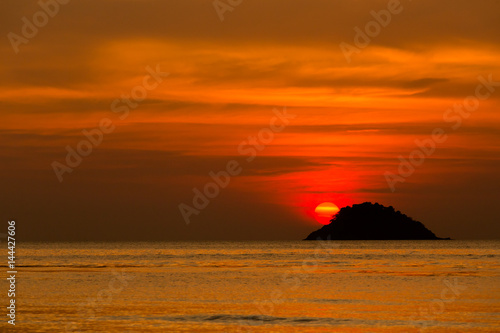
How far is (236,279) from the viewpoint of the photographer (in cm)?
7519

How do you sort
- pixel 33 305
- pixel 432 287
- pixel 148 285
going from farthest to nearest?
1. pixel 148 285
2. pixel 432 287
3. pixel 33 305

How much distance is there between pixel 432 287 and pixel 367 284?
5.96 meters

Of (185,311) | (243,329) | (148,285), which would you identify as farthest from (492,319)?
(148,285)

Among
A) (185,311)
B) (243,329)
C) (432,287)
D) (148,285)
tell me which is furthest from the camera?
(148,285)

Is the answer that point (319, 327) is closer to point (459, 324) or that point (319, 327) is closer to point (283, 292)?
point (459, 324)

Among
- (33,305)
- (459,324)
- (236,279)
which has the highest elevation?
(236,279)

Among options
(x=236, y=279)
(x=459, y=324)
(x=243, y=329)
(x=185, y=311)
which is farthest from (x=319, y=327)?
(x=236, y=279)

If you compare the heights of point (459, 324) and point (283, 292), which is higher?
point (283, 292)

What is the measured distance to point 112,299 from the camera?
54.2 meters

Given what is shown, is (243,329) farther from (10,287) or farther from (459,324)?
A: (10,287)

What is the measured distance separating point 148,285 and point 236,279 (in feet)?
Result: 36.5

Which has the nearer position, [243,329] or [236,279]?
[243,329]

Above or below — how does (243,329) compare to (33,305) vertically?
below

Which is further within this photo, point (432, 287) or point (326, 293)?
point (432, 287)
